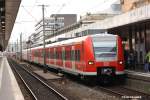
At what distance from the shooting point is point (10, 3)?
1142 inches

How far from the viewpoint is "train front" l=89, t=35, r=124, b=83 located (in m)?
23.6

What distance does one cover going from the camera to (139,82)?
73.9 feet

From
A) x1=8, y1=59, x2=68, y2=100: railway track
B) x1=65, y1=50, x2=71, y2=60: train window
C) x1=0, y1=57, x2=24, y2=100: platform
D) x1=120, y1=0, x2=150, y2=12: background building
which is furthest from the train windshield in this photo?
x1=120, y1=0, x2=150, y2=12: background building

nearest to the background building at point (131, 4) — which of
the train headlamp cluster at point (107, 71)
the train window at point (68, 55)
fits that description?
the train window at point (68, 55)

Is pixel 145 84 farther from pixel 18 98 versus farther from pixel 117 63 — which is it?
pixel 18 98

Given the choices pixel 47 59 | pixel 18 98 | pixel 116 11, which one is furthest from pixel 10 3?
pixel 116 11

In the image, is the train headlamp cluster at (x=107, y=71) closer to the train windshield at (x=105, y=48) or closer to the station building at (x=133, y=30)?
the train windshield at (x=105, y=48)

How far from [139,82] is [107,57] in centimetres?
237

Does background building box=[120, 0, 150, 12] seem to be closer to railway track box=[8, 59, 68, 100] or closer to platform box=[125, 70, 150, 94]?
railway track box=[8, 59, 68, 100]

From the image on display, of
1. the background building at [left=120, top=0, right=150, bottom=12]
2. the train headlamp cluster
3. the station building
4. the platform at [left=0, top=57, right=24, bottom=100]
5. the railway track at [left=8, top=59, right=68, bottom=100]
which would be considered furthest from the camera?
the background building at [left=120, top=0, right=150, bottom=12]

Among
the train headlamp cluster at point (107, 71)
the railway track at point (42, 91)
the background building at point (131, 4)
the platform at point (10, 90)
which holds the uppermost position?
the background building at point (131, 4)

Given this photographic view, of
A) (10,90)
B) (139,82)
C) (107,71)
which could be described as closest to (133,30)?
(107,71)

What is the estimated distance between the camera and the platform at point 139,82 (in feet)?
70.4

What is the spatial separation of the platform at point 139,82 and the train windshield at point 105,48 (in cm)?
153
